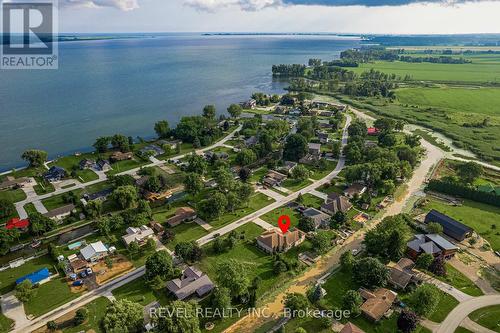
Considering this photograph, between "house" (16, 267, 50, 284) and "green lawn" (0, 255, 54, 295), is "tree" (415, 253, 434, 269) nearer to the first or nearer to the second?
"house" (16, 267, 50, 284)

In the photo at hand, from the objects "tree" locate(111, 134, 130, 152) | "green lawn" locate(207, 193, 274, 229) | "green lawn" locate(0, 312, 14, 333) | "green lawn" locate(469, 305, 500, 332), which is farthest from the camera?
"tree" locate(111, 134, 130, 152)

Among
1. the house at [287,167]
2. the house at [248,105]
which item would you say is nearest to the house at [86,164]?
the house at [287,167]

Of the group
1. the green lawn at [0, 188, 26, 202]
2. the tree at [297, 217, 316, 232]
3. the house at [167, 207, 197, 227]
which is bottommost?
the green lawn at [0, 188, 26, 202]

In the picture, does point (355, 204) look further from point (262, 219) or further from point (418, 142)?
point (418, 142)

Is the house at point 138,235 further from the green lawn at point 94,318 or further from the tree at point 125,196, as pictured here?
the green lawn at point 94,318

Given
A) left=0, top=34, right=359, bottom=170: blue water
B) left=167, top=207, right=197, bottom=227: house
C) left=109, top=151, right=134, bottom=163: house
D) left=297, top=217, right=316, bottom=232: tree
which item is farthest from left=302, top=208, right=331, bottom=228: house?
left=0, top=34, right=359, bottom=170: blue water

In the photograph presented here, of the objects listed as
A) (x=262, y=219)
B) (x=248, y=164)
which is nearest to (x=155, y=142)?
(x=248, y=164)

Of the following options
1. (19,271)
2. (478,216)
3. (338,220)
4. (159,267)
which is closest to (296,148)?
(338,220)
